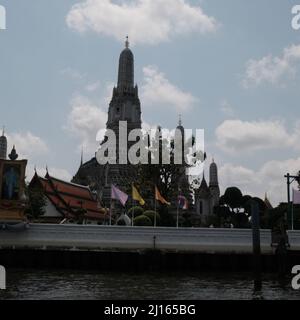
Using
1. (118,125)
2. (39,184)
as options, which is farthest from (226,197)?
(39,184)

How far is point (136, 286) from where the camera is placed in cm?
2000

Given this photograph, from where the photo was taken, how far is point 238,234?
30.2 metres

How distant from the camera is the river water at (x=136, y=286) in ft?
56.9

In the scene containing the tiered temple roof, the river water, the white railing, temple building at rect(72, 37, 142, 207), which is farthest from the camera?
temple building at rect(72, 37, 142, 207)

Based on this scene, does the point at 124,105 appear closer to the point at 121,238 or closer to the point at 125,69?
the point at 125,69

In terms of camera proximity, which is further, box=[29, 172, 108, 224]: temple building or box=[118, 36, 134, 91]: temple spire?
box=[118, 36, 134, 91]: temple spire

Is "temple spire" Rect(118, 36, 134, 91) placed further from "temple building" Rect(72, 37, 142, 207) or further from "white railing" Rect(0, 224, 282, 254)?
"white railing" Rect(0, 224, 282, 254)

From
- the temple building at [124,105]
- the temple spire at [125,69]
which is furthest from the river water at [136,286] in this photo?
the temple spire at [125,69]

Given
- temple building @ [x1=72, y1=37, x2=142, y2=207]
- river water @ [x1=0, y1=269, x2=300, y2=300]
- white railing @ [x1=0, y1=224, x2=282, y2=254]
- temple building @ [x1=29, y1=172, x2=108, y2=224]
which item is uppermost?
temple building @ [x1=72, y1=37, x2=142, y2=207]

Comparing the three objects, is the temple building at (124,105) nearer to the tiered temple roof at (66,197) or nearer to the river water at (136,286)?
the tiered temple roof at (66,197)

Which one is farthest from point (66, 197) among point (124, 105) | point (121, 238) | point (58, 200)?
point (124, 105)

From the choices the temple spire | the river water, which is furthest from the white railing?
the temple spire

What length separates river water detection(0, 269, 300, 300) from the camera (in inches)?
683
